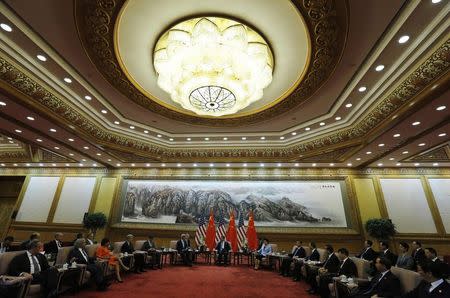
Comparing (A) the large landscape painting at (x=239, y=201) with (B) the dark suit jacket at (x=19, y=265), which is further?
(A) the large landscape painting at (x=239, y=201)

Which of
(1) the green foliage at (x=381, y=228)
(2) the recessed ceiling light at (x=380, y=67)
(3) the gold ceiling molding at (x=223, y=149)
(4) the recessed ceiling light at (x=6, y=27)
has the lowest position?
(1) the green foliage at (x=381, y=228)

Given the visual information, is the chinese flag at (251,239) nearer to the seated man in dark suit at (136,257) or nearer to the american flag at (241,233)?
the american flag at (241,233)

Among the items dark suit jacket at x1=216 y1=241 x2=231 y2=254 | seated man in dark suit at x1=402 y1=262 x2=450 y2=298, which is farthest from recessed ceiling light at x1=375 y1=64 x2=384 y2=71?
dark suit jacket at x1=216 y1=241 x2=231 y2=254

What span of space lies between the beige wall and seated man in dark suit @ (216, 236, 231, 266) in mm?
2126

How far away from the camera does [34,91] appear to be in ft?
21.3

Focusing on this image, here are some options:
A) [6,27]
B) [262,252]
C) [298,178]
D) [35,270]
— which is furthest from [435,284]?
[298,178]

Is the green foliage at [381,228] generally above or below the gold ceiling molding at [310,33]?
below

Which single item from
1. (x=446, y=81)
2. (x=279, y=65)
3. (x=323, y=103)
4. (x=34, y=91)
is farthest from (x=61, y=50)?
(x=446, y=81)

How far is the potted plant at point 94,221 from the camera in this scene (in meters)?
11.6

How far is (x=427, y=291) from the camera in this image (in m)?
3.13

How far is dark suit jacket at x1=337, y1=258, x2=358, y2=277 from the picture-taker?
526 centimetres

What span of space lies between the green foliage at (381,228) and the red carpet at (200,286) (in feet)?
17.1

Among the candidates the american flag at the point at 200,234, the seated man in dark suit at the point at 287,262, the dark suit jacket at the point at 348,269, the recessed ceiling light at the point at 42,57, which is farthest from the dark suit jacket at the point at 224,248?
the recessed ceiling light at the point at 42,57

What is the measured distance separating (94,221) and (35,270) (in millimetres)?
7711
